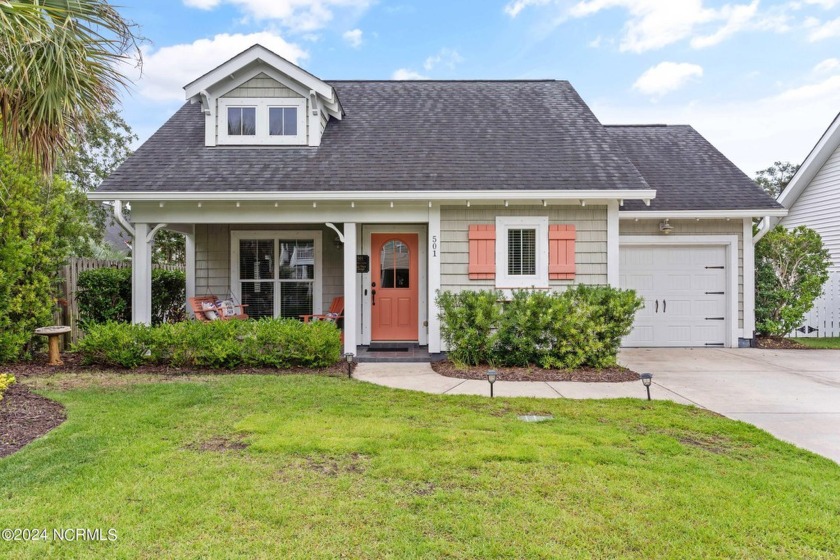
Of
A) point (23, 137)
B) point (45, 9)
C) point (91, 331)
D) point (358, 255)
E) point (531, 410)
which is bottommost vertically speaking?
point (531, 410)

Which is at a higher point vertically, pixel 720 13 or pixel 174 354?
pixel 720 13

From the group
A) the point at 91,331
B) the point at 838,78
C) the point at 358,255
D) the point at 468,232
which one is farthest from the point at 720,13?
the point at 91,331

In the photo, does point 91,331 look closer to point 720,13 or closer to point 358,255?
point 358,255

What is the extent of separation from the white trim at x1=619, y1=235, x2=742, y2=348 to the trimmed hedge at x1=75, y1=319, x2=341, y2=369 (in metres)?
6.37

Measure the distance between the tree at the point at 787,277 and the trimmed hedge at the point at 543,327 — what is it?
4.39 meters

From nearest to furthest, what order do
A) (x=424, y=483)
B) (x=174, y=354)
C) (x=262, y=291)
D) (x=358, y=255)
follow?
(x=424, y=483)
(x=174, y=354)
(x=358, y=255)
(x=262, y=291)

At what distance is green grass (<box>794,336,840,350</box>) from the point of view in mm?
8953

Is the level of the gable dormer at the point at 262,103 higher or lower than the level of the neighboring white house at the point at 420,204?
higher

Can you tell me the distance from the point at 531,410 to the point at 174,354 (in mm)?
5118

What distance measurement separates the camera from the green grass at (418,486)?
2.35m

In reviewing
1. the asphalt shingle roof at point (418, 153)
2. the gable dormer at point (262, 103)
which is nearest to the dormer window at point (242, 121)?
the gable dormer at point (262, 103)

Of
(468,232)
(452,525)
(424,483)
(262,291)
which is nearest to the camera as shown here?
(452,525)

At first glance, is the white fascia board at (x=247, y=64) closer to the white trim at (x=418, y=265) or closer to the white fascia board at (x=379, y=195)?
the white fascia board at (x=379, y=195)

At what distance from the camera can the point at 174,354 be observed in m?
6.68
